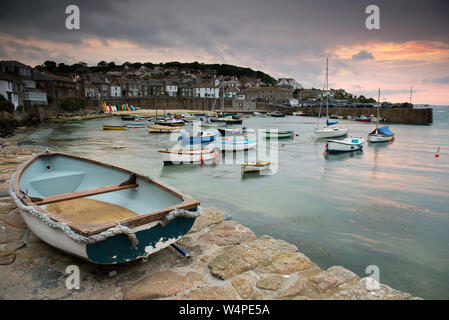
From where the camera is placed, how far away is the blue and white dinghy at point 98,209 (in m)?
4.13

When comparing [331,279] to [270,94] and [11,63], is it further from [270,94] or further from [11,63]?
[270,94]

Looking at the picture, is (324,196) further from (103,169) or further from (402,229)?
(103,169)

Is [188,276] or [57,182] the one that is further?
[57,182]

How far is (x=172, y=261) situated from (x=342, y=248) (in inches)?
189

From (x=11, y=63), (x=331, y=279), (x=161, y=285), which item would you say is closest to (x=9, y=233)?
(x=161, y=285)

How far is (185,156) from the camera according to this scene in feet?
59.0

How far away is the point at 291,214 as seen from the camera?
10.2m

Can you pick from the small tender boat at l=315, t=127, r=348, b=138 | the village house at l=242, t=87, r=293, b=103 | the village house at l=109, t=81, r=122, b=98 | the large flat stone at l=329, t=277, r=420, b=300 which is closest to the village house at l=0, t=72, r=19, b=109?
the small tender boat at l=315, t=127, r=348, b=138

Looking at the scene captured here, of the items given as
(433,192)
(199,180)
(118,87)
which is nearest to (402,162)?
(433,192)

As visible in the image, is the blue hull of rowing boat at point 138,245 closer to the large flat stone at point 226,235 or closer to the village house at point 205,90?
the large flat stone at point 226,235

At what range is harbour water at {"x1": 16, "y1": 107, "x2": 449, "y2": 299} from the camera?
23.1ft

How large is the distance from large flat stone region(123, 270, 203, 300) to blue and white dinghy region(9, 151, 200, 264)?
40 centimetres

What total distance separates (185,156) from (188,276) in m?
13.7

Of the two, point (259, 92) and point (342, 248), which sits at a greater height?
point (259, 92)
